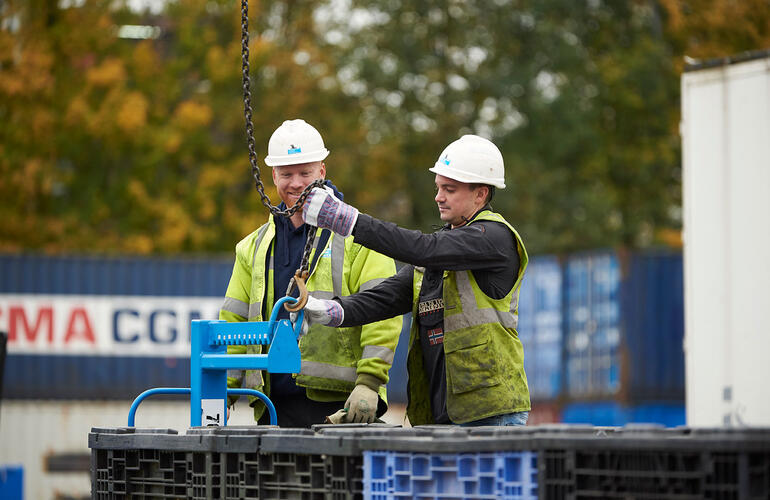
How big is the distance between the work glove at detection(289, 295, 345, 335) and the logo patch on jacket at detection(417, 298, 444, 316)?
1.19 feet

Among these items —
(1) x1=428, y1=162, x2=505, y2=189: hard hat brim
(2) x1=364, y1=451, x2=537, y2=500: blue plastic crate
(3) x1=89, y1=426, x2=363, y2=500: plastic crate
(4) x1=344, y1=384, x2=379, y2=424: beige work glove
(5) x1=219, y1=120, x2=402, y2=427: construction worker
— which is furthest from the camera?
(5) x1=219, y1=120, x2=402, y2=427: construction worker

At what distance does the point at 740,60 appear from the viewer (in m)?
10.3

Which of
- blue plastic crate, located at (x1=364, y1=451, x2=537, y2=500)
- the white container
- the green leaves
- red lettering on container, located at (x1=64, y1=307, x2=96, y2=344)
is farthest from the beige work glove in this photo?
the green leaves

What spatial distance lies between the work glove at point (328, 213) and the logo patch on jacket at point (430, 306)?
65 cm

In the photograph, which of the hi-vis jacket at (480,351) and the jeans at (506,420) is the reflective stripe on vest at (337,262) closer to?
the hi-vis jacket at (480,351)

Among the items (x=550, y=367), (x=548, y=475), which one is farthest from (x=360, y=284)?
(x=550, y=367)

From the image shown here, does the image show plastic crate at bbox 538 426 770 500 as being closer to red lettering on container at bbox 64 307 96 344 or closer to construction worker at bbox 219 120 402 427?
construction worker at bbox 219 120 402 427

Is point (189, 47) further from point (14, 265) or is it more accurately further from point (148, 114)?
point (14, 265)

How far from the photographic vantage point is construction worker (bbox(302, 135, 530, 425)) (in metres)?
4.93

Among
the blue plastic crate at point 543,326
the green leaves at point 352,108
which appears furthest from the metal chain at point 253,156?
the green leaves at point 352,108

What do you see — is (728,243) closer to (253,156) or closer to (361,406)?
(361,406)

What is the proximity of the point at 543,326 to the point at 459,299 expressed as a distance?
1427 centimetres

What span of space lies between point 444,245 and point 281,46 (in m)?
23.9

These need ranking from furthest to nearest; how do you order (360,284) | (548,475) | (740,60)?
(740,60) → (360,284) → (548,475)
